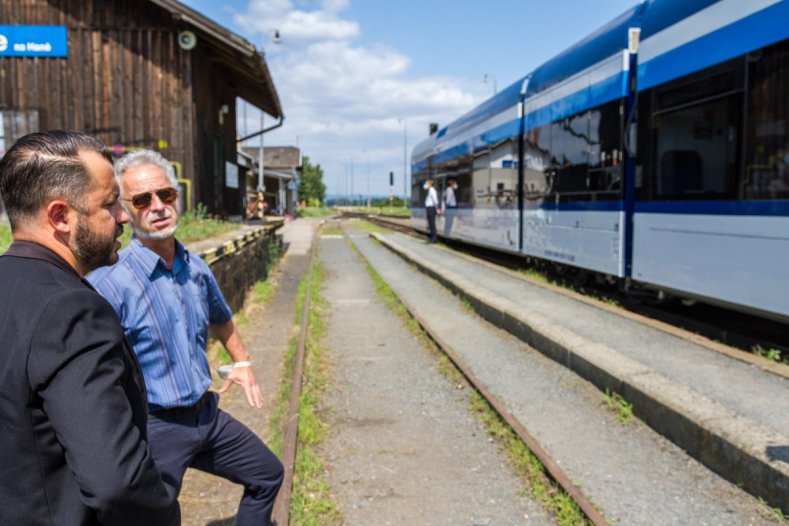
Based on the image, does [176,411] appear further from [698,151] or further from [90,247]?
[698,151]

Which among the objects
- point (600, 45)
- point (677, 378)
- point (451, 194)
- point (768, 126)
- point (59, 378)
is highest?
point (600, 45)

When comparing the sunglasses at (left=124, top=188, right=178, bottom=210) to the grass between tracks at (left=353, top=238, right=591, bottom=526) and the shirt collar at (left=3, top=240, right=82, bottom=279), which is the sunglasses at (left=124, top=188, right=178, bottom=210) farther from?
the grass between tracks at (left=353, top=238, right=591, bottom=526)

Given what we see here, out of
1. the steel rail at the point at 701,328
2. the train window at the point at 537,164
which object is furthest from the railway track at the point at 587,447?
the train window at the point at 537,164

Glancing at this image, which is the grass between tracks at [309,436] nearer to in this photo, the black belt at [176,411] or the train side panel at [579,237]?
the black belt at [176,411]

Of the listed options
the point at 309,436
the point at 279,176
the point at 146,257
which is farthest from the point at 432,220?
the point at 279,176

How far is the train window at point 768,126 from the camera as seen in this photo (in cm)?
562

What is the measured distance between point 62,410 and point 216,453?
4.64ft

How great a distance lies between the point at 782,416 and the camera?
178 inches

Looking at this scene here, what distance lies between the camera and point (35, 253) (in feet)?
4.85

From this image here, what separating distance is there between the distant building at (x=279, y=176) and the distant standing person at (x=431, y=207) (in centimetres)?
2340

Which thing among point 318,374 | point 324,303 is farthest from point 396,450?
point 324,303

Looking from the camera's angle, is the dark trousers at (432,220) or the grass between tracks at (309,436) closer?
the grass between tracks at (309,436)

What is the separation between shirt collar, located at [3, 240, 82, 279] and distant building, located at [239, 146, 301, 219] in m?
41.9

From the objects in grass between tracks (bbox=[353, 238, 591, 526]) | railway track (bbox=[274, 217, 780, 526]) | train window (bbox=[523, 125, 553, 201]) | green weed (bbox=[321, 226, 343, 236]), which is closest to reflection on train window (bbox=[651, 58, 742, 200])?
railway track (bbox=[274, 217, 780, 526])
